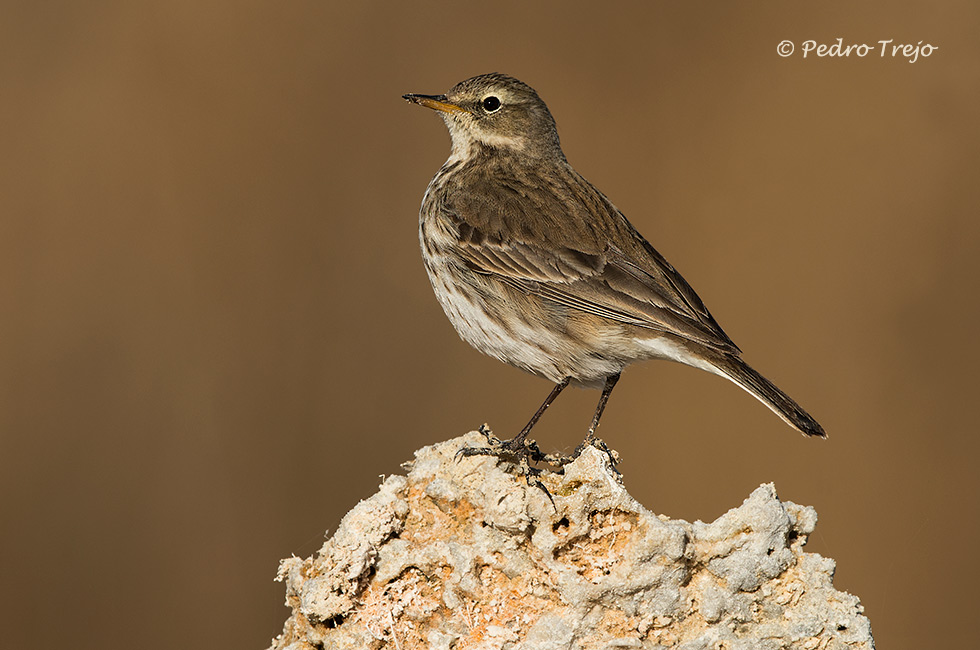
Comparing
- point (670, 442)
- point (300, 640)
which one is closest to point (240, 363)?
point (670, 442)

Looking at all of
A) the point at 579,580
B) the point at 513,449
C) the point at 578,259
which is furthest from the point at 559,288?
the point at 579,580

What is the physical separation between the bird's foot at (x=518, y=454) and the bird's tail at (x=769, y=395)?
0.84 m

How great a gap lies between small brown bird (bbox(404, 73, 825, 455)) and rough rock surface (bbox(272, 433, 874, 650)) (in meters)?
0.99

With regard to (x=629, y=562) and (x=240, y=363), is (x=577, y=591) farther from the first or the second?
(x=240, y=363)

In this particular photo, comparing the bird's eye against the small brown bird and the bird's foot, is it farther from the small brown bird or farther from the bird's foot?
the bird's foot

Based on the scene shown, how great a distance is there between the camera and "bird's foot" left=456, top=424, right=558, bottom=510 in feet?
11.5

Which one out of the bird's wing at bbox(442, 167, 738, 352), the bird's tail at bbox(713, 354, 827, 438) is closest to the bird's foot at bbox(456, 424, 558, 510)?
the bird's wing at bbox(442, 167, 738, 352)

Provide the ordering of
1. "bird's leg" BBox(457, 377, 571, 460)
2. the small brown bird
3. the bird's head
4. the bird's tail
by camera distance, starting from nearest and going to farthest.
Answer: "bird's leg" BBox(457, 377, 571, 460)
the bird's tail
the small brown bird
the bird's head

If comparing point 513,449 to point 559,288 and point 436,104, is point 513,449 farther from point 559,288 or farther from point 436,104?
point 436,104

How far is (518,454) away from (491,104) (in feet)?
8.01

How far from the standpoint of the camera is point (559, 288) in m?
4.88

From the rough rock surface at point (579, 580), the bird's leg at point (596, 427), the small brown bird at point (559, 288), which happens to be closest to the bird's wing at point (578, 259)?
the small brown bird at point (559, 288)

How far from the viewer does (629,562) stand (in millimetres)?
3248

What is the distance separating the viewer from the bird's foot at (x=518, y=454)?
11.5ft
